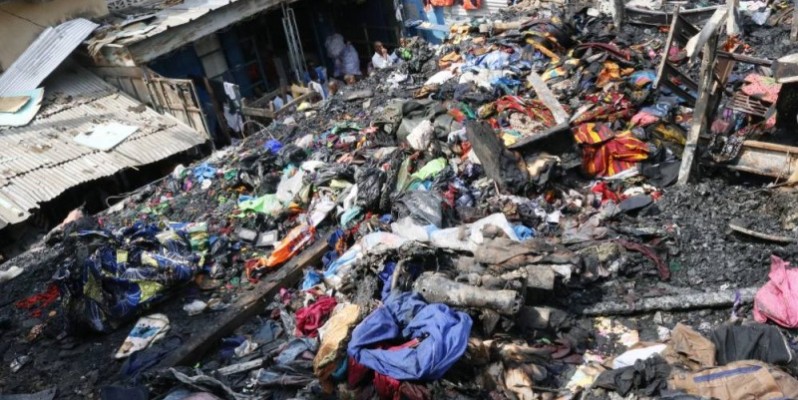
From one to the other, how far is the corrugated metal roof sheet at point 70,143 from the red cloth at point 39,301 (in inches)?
84.4

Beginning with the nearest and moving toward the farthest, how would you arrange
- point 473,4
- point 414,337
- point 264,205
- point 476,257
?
1. point 414,337
2. point 476,257
3. point 264,205
4. point 473,4

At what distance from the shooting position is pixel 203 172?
30.6 feet

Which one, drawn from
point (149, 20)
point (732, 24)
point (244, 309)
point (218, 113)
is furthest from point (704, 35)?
point (149, 20)

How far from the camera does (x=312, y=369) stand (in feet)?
15.1

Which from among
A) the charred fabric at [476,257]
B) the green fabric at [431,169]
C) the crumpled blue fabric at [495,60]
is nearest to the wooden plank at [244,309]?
the charred fabric at [476,257]

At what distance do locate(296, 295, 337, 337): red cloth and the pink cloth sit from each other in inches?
145

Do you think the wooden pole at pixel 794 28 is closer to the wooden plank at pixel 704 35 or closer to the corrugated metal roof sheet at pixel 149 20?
the wooden plank at pixel 704 35

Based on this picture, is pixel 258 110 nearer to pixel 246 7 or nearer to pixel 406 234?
pixel 246 7

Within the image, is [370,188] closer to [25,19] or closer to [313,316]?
[313,316]

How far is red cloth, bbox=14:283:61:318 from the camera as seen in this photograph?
6672 mm

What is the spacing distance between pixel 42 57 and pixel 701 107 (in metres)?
12.1

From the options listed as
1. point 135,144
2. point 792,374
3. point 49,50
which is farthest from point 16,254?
point 792,374

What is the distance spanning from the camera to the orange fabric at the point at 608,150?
251 inches

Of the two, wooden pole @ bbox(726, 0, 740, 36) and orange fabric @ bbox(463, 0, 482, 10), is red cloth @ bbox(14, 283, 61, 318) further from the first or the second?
orange fabric @ bbox(463, 0, 482, 10)
